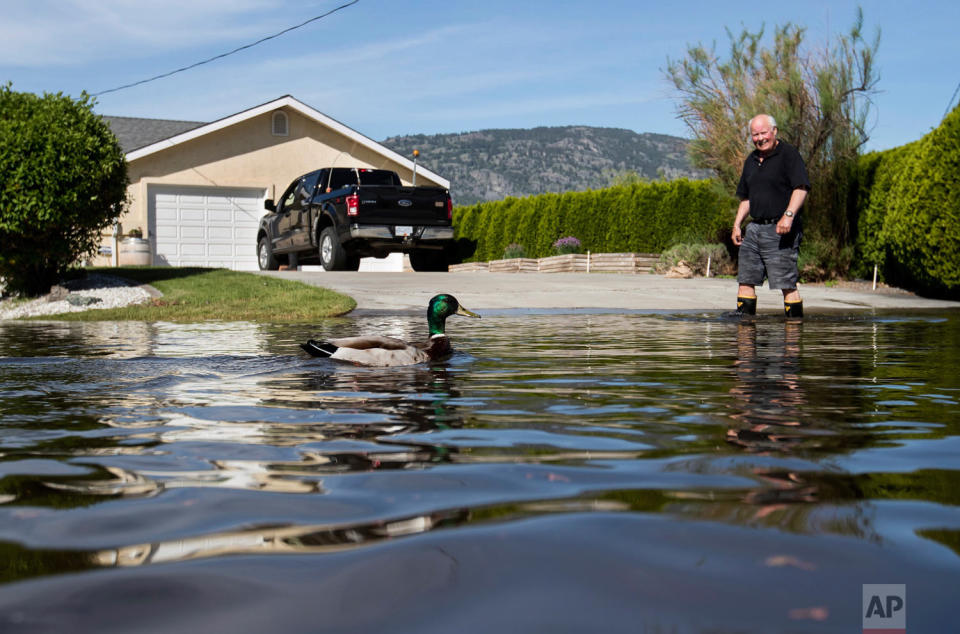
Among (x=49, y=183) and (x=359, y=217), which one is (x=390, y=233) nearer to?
(x=359, y=217)

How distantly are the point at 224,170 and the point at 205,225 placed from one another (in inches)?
74.2

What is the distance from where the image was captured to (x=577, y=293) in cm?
1570

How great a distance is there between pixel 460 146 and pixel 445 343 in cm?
16872

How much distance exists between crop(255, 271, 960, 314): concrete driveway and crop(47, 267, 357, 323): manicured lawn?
736mm

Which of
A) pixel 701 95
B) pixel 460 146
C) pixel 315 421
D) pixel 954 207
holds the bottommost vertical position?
pixel 315 421

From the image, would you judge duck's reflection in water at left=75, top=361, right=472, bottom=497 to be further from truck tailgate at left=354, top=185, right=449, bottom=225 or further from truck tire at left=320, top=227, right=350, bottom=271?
truck tire at left=320, top=227, right=350, bottom=271

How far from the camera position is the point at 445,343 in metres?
6.67

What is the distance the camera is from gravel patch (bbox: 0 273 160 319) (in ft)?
44.4

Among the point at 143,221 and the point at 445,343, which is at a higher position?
the point at 143,221

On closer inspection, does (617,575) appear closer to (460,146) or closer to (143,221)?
(143,221)

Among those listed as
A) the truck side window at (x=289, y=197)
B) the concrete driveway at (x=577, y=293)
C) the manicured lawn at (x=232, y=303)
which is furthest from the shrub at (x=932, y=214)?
the truck side window at (x=289, y=197)

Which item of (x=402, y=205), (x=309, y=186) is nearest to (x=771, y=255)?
(x=402, y=205)

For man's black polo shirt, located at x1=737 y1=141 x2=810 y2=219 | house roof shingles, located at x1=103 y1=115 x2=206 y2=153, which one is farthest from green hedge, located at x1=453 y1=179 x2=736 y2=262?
man's black polo shirt, located at x1=737 y1=141 x2=810 y2=219

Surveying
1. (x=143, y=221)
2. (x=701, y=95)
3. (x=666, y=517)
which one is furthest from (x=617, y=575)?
(x=143, y=221)
